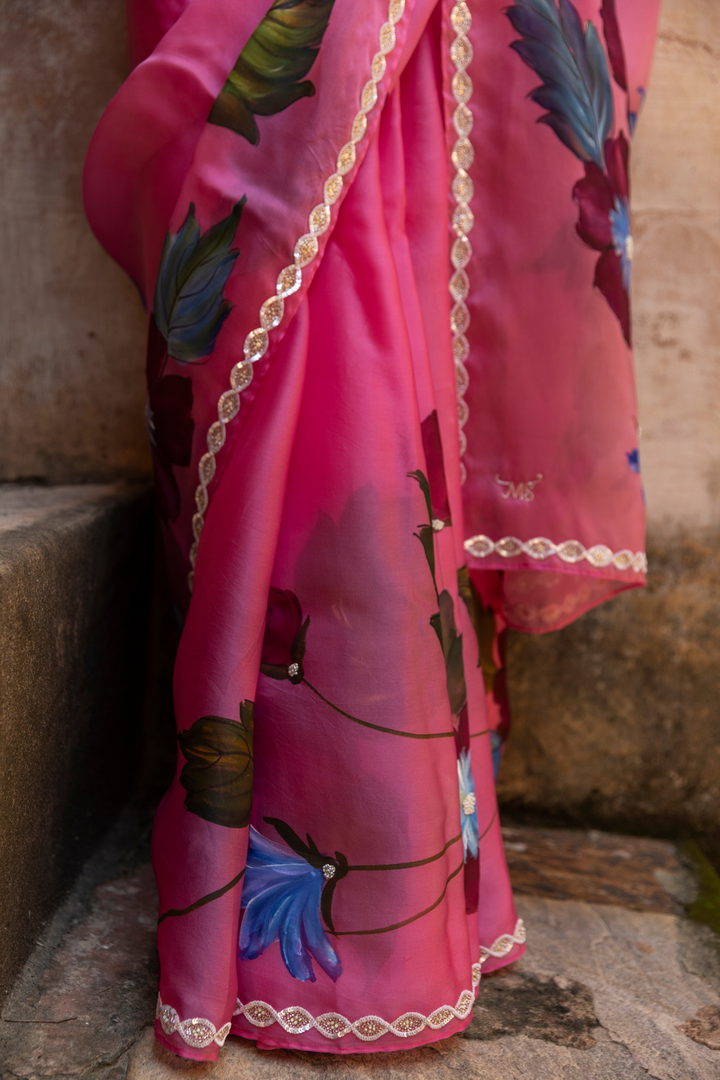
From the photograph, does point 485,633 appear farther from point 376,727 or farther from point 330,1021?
point 330,1021

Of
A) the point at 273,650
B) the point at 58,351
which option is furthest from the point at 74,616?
the point at 58,351

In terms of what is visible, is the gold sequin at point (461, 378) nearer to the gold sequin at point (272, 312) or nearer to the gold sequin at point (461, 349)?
the gold sequin at point (461, 349)

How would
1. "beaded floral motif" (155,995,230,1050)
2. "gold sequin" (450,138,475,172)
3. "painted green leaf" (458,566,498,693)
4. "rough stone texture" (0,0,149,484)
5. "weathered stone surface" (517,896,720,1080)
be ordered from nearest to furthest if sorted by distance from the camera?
"beaded floral motif" (155,995,230,1050) < "weathered stone surface" (517,896,720,1080) < "gold sequin" (450,138,475,172) < "painted green leaf" (458,566,498,693) < "rough stone texture" (0,0,149,484)

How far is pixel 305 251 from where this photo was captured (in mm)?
609

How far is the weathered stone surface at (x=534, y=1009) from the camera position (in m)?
0.66

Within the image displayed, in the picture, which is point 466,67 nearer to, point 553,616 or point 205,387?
point 205,387

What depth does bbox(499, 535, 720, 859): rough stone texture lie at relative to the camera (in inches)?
42.8

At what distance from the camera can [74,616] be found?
743 mm

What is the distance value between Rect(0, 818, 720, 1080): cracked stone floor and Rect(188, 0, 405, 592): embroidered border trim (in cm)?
49

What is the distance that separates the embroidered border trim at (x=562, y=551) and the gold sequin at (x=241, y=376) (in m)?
0.28

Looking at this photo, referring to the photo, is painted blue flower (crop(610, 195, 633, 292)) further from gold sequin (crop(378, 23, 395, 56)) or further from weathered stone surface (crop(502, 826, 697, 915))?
weathered stone surface (crop(502, 826, 697, 915))

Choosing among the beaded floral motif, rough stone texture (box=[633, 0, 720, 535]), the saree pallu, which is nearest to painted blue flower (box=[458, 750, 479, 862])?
the saree pallu

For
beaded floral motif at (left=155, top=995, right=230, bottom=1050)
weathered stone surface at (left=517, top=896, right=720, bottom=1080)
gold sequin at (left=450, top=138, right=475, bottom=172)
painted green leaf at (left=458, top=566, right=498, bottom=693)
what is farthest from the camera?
painted green leaf at (left=458, top=566, right=498, bottom=693)

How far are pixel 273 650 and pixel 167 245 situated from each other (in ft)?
1.22
